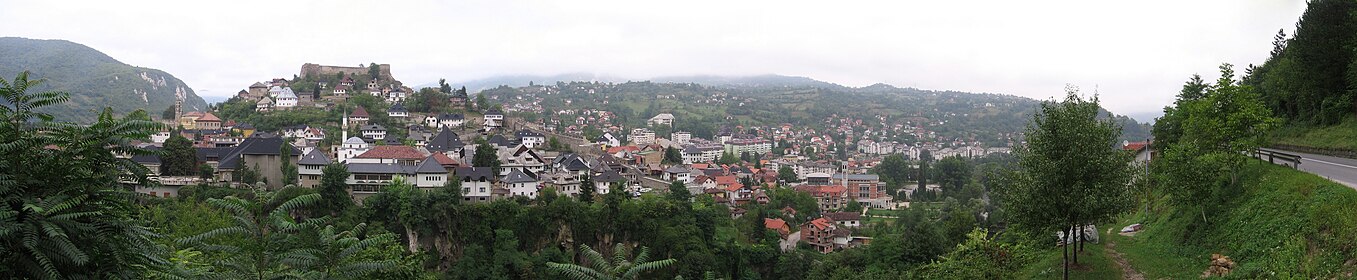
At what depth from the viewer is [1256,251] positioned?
1169cm

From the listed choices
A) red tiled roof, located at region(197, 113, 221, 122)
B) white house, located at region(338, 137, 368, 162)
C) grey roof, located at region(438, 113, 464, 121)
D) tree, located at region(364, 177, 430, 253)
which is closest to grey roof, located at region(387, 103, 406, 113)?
grey roof, located at region(438, 113, 464, 121)

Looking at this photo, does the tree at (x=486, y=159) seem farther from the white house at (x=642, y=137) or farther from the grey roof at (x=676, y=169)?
the white house at (x=642, y=137)

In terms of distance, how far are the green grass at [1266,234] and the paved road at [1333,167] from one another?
0.70 m

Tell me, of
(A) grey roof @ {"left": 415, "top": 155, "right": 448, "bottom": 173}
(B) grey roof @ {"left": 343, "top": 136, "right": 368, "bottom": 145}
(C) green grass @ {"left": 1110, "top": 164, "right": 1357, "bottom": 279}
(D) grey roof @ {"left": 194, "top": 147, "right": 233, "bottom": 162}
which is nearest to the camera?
(C) green grass @ {"left": 1110, "top": 164, "right": 1357, "bottom": 279}

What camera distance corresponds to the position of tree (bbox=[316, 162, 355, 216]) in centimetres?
3725

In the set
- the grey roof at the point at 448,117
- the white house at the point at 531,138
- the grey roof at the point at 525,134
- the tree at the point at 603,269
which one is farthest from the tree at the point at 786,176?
the tree at the point at 603,269

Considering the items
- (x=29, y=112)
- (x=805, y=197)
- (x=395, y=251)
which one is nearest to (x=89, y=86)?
(x=805, y=197)

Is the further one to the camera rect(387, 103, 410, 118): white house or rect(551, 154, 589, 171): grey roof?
rect(387, 103, 410, 118): white house

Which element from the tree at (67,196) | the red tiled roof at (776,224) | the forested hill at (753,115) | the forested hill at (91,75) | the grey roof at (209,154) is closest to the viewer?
the tree at (67,196)

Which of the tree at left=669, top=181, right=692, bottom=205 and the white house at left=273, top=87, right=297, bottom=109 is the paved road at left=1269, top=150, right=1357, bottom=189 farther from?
the white house at left=273, top=87, right=297, bottom=109

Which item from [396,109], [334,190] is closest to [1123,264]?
[334,190]

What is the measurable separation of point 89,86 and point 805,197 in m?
108

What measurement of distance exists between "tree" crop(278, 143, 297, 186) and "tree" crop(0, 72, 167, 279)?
36.4m

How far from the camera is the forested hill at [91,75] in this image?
10656cm
